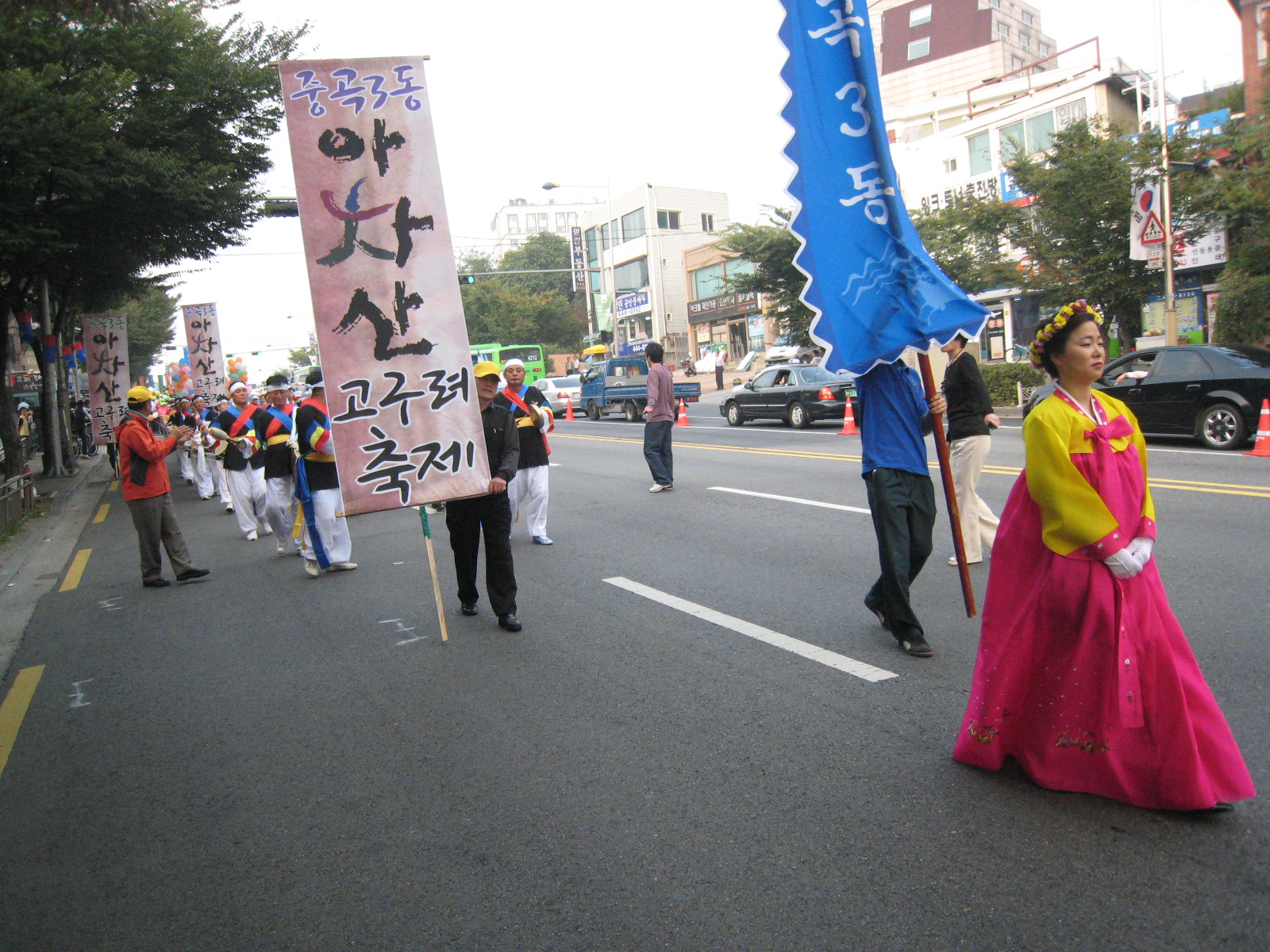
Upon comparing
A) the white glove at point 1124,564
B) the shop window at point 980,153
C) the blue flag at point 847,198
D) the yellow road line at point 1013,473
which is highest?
the shop window at point 980,153

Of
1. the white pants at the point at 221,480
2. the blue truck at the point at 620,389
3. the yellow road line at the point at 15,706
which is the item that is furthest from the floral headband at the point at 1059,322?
the blue truck at the point at 620,389

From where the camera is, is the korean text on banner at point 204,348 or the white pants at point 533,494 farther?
the korean text on banner at point 204,348

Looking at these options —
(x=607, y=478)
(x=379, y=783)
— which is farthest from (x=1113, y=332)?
(x=379, y=783)

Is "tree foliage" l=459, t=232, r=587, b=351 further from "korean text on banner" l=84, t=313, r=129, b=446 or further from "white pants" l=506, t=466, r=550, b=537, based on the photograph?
"white pants" l=506, t=466, r=550, b=537

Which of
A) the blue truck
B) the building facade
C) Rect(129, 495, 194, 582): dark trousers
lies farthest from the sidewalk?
the building facade

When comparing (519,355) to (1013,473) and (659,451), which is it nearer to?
(659,451)

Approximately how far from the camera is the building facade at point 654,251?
60.3 m

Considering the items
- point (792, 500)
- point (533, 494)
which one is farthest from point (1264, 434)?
point (533, 494)

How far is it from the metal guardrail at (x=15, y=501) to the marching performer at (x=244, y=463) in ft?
11.7

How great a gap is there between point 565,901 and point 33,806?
2.74 metres

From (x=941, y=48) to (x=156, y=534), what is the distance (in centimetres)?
5918

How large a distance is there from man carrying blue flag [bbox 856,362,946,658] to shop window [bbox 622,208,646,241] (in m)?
58.0

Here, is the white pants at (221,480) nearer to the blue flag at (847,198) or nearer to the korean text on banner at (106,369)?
the korean text on banner at (106,369)

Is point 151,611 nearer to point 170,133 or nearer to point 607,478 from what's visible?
point 607,478
